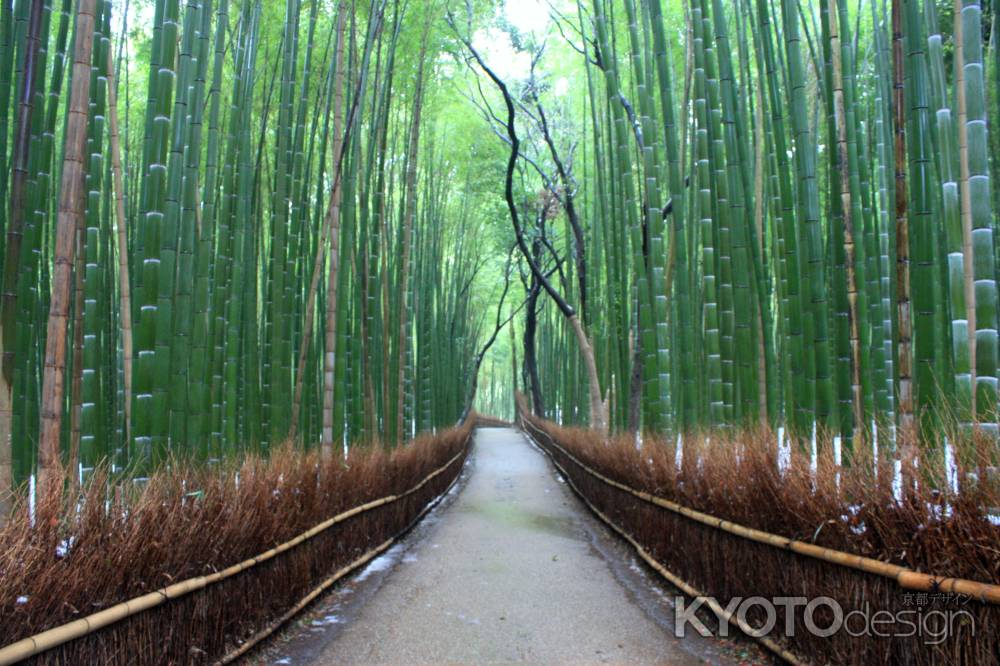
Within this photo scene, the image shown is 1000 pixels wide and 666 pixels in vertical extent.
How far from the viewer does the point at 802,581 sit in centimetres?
240

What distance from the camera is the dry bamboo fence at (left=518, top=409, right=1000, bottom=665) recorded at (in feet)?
5.38

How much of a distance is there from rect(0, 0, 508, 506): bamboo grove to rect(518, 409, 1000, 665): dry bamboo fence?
70.7 inches

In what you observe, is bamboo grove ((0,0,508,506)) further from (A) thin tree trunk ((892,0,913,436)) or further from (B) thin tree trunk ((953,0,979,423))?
(B) thin tree trunk ((953,0,979,423))

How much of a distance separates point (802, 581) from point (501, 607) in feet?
4.52

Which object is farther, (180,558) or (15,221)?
(15,221)

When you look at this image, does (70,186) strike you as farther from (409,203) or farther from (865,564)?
(409,203)

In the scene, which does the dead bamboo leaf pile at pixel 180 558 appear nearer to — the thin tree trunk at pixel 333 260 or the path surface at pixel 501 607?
the path surface at pixel 501 607

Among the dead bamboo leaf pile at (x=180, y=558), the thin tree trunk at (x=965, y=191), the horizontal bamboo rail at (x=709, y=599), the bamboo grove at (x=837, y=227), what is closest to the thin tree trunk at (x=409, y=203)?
the bamboo grove at (x=837, y=227)

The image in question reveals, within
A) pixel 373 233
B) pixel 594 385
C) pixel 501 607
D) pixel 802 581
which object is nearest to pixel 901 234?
pixel 802 581

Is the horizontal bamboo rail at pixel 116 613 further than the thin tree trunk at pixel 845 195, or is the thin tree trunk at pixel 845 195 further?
the thin tree trunk at pixel 845 195

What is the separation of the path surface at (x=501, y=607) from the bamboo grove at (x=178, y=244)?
84 centimetres

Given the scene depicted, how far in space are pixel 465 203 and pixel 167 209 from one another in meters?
8.35

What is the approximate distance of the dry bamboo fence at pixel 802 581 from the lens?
164 centimetres

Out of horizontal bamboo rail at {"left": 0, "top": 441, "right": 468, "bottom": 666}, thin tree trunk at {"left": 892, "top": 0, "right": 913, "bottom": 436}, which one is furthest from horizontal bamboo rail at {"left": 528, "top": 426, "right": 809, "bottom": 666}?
horizontal bamboo rail at {"left": 0, "top": 441, "right": 468, "bottom": 666}
